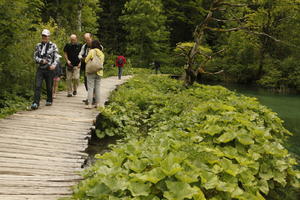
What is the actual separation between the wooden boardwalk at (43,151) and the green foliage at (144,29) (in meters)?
24.9

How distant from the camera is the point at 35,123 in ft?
21.5

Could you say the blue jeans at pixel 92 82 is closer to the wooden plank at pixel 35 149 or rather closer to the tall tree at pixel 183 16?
the wooden plank at pixel 35 149

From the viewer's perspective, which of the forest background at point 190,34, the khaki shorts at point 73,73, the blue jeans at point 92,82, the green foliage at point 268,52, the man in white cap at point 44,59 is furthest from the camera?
the green foliage at point 268,52

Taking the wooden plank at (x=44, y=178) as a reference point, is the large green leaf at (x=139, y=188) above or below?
above

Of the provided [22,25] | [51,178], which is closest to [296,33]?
[22,25]

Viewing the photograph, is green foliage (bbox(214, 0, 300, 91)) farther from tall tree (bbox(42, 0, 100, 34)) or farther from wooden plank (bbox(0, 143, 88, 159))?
wooden plank (bbox(0, 143, 88, 159))

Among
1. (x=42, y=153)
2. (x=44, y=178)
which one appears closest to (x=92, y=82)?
(x=42, y=153)

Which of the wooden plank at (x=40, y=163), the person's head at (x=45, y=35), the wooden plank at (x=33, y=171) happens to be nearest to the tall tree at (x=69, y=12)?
the person's head at (x=45, y=35)

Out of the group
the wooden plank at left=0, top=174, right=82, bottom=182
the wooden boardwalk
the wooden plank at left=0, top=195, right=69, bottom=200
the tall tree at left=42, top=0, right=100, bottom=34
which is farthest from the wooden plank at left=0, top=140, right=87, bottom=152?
the tall tree at left=42, top=0, right=100, bottom=34

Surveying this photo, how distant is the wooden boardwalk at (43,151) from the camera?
3730mm

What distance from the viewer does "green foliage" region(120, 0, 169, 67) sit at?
31312 mm

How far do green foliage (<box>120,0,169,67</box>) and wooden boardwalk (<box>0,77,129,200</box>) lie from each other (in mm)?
24857

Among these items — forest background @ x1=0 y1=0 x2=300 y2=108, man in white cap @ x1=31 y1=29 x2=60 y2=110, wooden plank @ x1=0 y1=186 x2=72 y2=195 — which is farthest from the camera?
forest background @ x1=0 y1=0 x2=300 y2=108

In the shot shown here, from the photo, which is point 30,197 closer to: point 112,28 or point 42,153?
point 42,153
